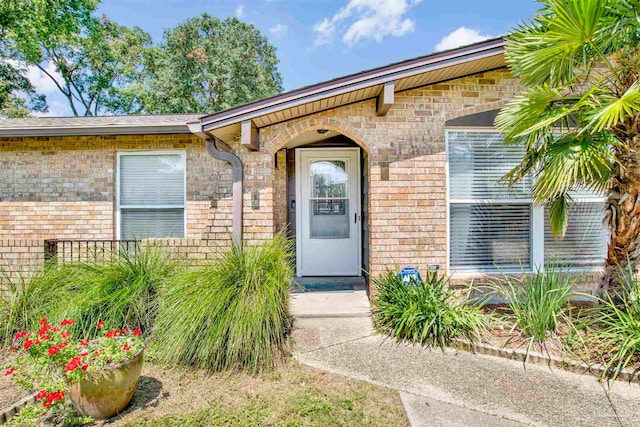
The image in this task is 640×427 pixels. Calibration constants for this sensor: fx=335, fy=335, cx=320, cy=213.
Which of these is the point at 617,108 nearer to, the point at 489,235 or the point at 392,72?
the point at 489,235

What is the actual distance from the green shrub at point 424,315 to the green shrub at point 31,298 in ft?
12.5

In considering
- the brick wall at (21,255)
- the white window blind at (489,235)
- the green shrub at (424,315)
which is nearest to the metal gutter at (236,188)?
the green shrub at (424,315)

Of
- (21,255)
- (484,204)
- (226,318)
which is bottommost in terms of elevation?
(226,318)

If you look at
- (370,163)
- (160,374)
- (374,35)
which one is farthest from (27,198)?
(374,35)

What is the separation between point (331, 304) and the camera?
16.0 feet

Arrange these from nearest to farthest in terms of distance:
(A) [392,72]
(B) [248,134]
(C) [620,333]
A: (C) [620,333] → (A) [392,72] → (B) [248,134]

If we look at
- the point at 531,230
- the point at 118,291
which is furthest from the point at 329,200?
the point at 118,291

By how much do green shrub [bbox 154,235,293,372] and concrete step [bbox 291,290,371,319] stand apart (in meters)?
0.74

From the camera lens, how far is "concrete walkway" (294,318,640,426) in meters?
2.63

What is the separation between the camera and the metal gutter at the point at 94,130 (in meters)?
5.25

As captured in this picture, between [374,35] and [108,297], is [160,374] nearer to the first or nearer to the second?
[108,297]

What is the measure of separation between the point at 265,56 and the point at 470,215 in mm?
22569

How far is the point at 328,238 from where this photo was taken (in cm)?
635

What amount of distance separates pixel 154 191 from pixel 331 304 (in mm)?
3667
